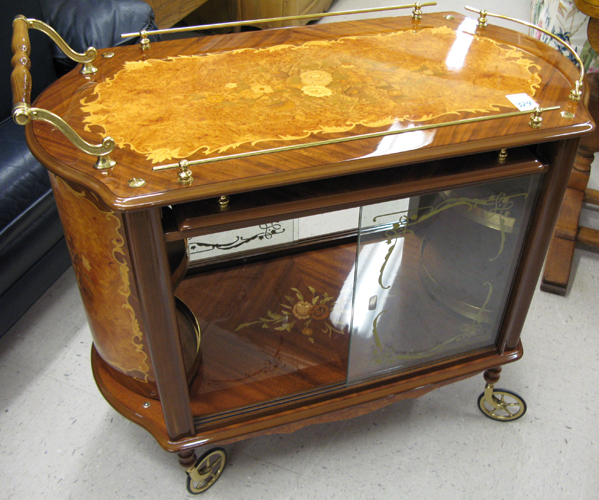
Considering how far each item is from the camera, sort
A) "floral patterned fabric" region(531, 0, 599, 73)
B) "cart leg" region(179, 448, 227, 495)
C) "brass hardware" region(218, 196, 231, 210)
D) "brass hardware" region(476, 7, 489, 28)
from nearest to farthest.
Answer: "brass hardware" region(218, 196, 231, 210)
"cart leg" region(179, 448, 227, 495)
"brass hardware" region(476, 7, 489, 28)
"floral patterned fabric" region(531, 0, 599, 73)

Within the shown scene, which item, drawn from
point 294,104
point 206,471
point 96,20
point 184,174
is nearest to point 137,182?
point 184,174

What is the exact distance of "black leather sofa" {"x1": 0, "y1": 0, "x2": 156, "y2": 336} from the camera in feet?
5.94

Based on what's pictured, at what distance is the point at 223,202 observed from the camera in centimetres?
111

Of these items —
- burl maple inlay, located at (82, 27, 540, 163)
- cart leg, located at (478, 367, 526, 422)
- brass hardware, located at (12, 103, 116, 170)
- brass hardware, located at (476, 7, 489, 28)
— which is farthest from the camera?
cart leg, located at (478, 367, 526, 422)

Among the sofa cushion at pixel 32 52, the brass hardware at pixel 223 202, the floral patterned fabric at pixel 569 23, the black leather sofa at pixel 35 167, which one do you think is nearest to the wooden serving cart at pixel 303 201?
the brass hardware at pixel 223 202

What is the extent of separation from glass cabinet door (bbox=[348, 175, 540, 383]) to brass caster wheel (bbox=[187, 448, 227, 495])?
1.43 ft

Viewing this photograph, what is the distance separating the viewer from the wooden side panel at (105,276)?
3.89 ft

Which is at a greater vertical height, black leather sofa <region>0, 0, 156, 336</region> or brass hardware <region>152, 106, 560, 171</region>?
brass hardware <region>152, 106, 560, 171</region>

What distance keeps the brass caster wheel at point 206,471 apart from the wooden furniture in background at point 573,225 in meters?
1.34

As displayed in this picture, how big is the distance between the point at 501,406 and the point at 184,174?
1234 mm

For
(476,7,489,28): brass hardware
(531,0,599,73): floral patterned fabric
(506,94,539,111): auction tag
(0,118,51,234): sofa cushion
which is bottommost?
(0,118,51,234): sofa cushion

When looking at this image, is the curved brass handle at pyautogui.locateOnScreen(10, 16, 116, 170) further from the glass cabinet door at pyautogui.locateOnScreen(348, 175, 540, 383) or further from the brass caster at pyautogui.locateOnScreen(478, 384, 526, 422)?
the brass caster at pyautogui.locateOnScreen(478, 384, 526, 422)

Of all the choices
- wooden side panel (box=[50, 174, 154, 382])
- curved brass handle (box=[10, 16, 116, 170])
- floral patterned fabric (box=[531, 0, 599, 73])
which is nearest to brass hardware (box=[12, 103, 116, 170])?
curved brass handle (box=[10, 16, 116, 170])

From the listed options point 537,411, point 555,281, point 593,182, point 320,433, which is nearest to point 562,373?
point 537,411
